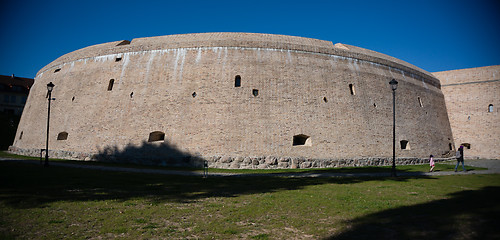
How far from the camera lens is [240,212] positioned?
257 inches

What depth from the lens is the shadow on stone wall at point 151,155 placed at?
1767cm

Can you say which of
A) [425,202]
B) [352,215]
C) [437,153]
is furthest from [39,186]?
[437,153]

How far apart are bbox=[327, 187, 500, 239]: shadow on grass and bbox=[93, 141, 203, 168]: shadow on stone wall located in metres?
13.1

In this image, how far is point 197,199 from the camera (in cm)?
794

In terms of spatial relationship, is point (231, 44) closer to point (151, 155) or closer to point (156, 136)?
point (156, 136)

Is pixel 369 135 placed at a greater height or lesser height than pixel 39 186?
greater

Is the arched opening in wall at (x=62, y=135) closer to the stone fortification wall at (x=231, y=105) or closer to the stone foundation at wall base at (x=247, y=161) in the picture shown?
the stone fortification wall at (x=231, y=105)

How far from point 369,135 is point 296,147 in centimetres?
565

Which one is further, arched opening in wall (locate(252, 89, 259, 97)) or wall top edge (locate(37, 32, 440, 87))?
wall top edge (locate(37, 32, 440, 87))

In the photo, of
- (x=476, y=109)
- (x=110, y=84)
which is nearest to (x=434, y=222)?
(x=110, y=84)

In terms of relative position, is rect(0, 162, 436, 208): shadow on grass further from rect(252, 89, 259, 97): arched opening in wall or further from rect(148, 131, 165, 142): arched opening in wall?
rect(252, 89, 259, 97): arched opening in wall

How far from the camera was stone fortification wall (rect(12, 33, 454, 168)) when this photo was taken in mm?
18031

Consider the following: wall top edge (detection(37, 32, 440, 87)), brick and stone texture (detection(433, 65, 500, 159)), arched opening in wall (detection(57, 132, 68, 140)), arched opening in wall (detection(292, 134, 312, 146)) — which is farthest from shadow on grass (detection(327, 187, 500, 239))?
brick and stone texture (detection(433, 65, 500, 159))

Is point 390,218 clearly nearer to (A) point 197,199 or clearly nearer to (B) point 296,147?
(A) point 197,199
